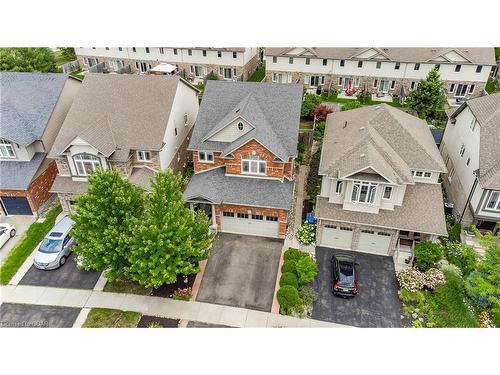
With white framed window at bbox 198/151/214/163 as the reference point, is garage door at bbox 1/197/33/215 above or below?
below

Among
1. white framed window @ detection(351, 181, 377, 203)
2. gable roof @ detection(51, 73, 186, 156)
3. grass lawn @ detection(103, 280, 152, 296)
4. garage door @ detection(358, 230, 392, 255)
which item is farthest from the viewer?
gable roof @ detection(51, 73, 186, 156)

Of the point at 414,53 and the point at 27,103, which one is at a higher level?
the point at 414,53

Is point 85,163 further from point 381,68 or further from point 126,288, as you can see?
point 381,68

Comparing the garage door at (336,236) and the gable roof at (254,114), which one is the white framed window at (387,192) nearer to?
the garage door at (336,236)

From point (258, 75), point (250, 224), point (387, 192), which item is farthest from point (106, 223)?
point (258, 75)

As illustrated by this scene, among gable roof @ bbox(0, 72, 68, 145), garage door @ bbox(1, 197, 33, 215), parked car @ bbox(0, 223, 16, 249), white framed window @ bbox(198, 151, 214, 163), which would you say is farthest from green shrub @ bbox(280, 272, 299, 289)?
gable roof @ bbox(0, 72, 68, 145)

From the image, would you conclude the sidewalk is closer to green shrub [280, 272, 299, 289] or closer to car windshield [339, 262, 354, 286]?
green shrub [280, 272, 299, 289]

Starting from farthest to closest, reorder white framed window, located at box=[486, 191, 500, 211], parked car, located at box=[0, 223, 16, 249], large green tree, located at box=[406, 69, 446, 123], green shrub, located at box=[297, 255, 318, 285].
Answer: large green tree, located at box=[406, 69, 446, 123], parked car, located at box=[0, 223, 16, 249], white framed window, located at box=[486, 191, 500, 211], green shrub, located at box=[297, 255, 318, 285]

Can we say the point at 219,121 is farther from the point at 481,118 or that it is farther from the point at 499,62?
the point at 499,62
